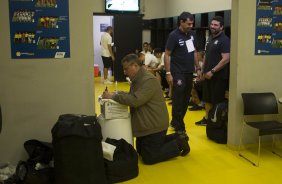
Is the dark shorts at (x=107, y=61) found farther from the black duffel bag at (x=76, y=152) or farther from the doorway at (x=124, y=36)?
the black duffel bag at (x=76, y=152)

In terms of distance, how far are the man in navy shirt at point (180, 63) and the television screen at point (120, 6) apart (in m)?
6.39

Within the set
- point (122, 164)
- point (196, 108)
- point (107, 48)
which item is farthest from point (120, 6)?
point (122, 164)

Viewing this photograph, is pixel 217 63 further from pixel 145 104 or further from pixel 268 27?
pixel 145 104

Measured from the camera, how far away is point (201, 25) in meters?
8.36

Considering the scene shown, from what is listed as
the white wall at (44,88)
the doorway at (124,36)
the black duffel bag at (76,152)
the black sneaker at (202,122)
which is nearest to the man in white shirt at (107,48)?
the doorway at (124,36)

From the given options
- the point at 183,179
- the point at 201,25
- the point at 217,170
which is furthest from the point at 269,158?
the point at 201,25

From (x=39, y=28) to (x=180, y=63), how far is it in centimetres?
193

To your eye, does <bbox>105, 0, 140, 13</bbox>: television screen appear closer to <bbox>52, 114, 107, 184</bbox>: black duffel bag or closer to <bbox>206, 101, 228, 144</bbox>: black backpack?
<bbox>206, 101, 228, 144</bbox>: black backpack

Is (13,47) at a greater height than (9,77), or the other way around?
(13,47)

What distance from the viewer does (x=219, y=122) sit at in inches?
176

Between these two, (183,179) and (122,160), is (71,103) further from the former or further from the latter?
(183,179)

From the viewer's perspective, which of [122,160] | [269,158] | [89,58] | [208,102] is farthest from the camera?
[208,102]

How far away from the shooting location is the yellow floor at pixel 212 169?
133 inches

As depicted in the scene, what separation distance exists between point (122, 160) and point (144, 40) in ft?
28.4
